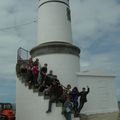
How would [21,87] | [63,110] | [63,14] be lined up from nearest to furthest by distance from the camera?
[63,110]
[21,87]
[63,14]

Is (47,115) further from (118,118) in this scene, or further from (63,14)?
(63,14)

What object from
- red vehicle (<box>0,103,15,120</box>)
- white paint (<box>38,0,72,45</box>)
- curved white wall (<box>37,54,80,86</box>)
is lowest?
red vehicle (<box>0,103,15,120</box>)

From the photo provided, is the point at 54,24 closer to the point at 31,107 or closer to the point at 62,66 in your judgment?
the point at 62,66

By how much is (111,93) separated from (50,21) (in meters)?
6.11

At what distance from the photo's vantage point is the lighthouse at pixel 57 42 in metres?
20.9

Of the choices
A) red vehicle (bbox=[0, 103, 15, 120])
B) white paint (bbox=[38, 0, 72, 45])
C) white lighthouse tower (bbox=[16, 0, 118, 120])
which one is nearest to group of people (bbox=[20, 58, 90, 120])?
white lighthouse tower (bbox=[16, 0, 118, 120])

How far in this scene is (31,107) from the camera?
1870cm

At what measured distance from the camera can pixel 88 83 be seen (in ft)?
70.0

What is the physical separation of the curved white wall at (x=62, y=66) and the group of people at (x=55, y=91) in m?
1.60

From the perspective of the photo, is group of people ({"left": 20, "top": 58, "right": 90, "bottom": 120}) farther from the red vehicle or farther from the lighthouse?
the red vehicle

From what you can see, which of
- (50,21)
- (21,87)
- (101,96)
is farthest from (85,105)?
(50,21)

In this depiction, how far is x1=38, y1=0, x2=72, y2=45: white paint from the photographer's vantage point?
21625mm

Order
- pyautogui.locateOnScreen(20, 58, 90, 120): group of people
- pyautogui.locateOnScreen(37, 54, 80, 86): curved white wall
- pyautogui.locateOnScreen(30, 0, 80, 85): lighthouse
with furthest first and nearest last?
pyautogui.locateOnScreen(30, 0, 80, 85): lighthouse
pyautogui.locateOnScreen(37, 54, 80, 86): curved white wall
pyautogui.locateOnScreen(20, 58, 90, 120): group of people

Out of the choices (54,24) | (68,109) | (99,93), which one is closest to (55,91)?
(68,109)
